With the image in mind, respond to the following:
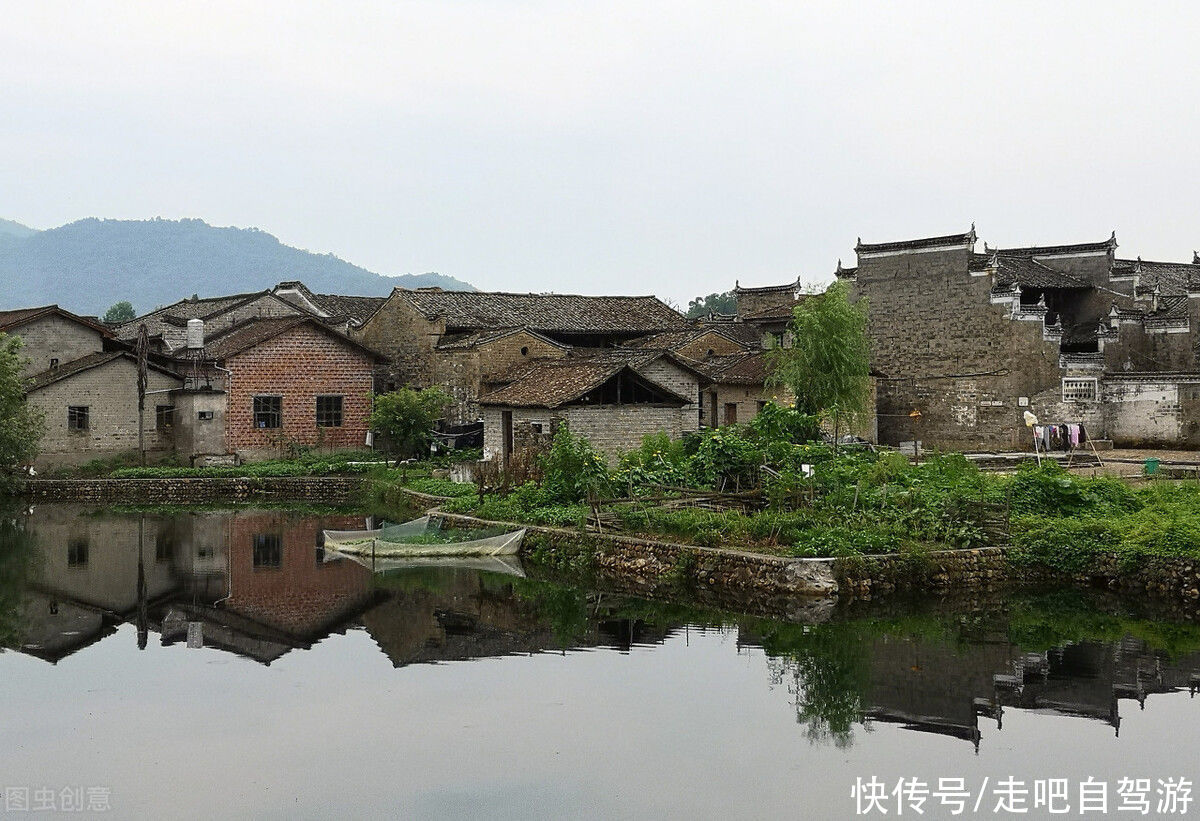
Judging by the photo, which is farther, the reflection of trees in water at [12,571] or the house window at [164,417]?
the house window at [164,417]

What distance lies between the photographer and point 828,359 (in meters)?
34.8

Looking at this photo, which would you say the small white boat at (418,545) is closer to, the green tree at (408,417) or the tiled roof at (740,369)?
the green tree at (408,417)

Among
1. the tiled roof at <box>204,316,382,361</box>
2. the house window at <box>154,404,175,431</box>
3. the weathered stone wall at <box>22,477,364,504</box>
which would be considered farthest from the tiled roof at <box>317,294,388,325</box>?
the weathered stone wall at <box>22,477,364,504</box>

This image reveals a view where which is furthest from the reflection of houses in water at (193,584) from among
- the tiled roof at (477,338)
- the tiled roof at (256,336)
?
the tiled roof at (477,338)

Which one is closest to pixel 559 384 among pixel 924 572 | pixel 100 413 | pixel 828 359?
pixel 828 359

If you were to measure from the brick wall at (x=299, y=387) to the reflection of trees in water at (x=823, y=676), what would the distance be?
24670 mm

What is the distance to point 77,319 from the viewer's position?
40.5m

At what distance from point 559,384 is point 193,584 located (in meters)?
11.9

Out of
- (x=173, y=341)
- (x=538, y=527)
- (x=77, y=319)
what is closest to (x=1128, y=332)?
(x=538, y=527)

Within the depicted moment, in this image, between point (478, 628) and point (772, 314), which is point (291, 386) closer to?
point (772, 314)

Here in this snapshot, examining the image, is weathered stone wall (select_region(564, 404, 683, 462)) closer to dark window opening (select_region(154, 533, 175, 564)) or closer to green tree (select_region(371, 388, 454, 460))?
green tree (select_region(371, 388, 454, 460))

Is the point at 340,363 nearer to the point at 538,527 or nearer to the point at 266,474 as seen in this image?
the point at 266,474

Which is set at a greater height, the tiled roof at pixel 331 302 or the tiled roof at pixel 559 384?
the tiled roof at pixel 331 302

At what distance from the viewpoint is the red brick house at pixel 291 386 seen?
127 feet
